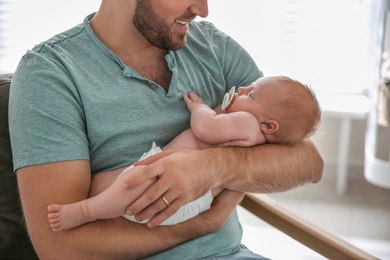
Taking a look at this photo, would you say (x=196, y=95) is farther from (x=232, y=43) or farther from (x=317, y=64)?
(x=317, y=64)

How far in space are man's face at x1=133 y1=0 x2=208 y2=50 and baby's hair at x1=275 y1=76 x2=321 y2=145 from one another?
271mm

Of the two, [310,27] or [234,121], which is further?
[310,27]

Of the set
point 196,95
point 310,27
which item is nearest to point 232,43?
point 196,95

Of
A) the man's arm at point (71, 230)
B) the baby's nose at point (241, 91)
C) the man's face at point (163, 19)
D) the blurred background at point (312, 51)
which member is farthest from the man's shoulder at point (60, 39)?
the blurred background at point (312, 51)

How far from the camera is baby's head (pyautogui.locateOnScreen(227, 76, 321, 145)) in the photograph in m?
1.57

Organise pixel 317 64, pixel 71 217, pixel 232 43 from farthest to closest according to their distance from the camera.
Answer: pixel 317 64 < pixel 232 43 < pixel 71 217

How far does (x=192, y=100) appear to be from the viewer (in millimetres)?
1683

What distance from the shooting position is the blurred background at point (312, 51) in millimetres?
3389

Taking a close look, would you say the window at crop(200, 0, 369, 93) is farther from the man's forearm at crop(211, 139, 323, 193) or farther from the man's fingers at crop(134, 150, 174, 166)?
the man's fingers at crop(134, 150, 174, 166)

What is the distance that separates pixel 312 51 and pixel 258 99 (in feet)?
6.61

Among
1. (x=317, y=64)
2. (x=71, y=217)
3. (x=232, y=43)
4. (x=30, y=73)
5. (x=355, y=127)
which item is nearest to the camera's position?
(x=71, y=217)

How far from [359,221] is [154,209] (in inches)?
84.2

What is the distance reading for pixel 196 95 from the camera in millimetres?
1710

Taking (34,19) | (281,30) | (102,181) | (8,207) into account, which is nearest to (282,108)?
(102,181)
